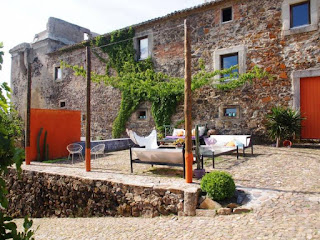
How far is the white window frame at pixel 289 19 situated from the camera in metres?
8.55

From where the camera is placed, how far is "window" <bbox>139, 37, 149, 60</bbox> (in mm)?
12531

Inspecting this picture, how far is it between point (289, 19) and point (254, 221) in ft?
27.7

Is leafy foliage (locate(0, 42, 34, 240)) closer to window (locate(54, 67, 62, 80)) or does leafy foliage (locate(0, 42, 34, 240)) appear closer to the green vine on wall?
the green vine on wall

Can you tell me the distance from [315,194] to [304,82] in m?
6.39

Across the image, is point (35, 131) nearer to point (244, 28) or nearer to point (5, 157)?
point (5, 157)

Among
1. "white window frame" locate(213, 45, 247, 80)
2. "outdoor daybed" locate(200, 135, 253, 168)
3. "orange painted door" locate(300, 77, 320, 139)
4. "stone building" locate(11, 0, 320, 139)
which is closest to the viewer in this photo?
"outdoor daybed" locate(200, 135, 253, 168)

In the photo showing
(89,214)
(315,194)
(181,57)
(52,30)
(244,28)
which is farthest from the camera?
(52,30)

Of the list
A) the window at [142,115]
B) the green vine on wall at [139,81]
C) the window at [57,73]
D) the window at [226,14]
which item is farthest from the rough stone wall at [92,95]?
the window at [226,14]

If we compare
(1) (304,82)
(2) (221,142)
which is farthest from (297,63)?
(2) (221,142)

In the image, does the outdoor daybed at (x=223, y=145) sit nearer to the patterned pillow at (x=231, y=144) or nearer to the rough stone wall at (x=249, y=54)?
the patterned pillow at (x=231, y=144)

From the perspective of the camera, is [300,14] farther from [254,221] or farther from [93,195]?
[93,195]

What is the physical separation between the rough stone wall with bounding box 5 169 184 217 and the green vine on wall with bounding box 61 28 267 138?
605cm

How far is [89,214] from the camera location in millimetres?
4879

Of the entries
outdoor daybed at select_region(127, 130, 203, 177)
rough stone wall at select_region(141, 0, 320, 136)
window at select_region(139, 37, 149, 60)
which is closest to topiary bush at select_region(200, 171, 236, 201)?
outdoor daybed at select_region(127, 130, 203, 177)
